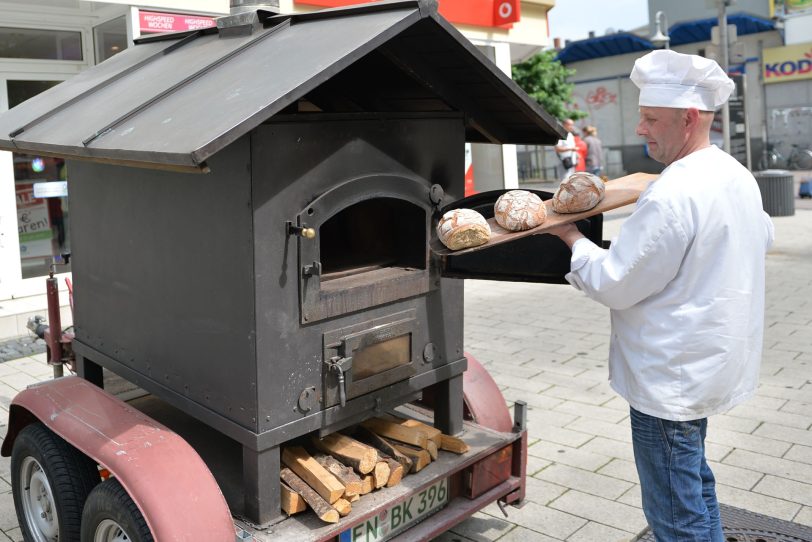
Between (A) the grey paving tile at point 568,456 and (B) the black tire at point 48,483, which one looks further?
(A) the grey paving tile at point 568,456

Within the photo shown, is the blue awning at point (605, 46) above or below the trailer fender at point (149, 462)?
above

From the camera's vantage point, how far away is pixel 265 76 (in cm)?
260

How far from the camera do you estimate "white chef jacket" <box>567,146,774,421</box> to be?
2.45m

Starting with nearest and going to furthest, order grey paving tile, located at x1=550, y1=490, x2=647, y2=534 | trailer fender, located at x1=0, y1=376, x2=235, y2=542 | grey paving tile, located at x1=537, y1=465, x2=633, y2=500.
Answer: trailer fender, located at x1=0, y1=376, x2=235, y2=542 < grey paving tile, located at x1=550, y1=490, x2=647, y2=534 < grey paving tile, located at x1=537, y1=465, x2=633, y2=500

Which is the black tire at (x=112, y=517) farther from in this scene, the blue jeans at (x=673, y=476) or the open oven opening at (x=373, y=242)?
the blue jeans at (x=673, y=476)

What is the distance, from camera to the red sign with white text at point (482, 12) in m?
11.1

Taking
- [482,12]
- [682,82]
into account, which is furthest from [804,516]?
[482,12]

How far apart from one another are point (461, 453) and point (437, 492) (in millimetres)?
201

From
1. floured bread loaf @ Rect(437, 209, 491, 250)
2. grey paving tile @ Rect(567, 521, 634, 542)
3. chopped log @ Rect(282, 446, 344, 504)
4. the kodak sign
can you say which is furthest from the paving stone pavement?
the kodak sign

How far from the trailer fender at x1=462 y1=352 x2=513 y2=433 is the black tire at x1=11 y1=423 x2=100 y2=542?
5.42ft

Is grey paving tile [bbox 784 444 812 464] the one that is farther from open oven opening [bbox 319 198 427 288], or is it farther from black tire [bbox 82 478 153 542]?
black tire [bbox 82 478 153 542]

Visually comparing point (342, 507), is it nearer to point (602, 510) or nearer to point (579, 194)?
point (579, 194)

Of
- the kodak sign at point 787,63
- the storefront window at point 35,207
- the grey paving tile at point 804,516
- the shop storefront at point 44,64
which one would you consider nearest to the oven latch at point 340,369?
the grey paving tile at point 804,516

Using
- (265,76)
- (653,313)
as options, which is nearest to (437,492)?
(653,313)
